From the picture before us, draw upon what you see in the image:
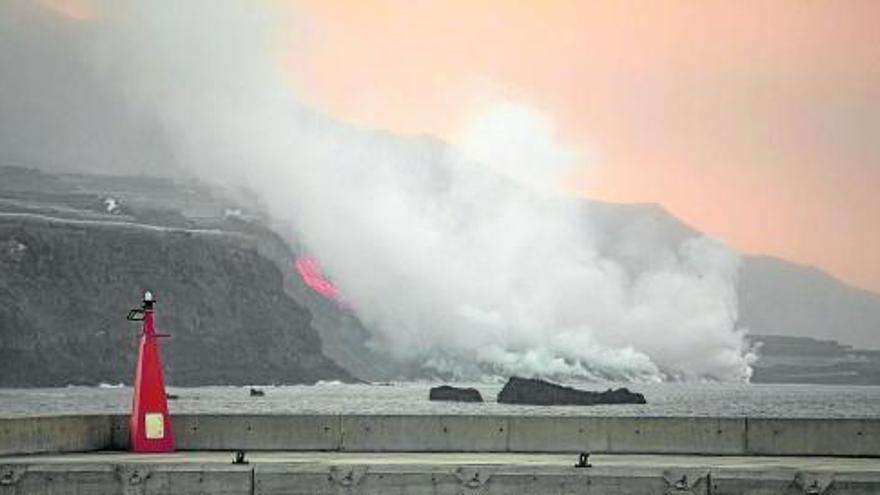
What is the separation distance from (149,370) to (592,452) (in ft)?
26.4

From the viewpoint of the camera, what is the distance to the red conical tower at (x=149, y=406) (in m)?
34.5

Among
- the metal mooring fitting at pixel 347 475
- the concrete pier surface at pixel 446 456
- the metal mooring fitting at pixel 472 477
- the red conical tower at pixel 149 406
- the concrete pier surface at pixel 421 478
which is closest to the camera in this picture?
the concrete pier surface at pixel 421 478

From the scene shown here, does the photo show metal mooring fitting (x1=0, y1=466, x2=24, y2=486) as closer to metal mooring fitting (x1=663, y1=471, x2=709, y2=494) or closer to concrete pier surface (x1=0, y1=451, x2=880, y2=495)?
concrete pier surface (x1=0, y1=451, x2=880, y2=495)

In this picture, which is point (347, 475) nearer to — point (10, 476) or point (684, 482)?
point (684, 482)

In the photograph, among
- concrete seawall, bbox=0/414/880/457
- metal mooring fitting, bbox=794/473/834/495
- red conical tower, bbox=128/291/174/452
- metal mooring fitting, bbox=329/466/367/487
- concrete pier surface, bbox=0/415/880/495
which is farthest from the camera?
red conical tower, bbox=128/291/174/452

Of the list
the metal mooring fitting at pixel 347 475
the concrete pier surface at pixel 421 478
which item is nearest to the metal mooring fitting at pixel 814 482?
the concrete pier surface at pixel 421 478

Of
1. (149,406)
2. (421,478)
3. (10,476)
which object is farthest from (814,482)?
(149,406)

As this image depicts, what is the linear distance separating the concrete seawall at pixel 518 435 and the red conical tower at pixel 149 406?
0.78 metres

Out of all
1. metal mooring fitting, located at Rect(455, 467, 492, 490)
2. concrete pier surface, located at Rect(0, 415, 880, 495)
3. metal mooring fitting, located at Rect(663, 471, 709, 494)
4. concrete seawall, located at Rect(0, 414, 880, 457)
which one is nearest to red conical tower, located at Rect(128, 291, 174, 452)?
concrete pier surface, located at Rect(0, 415, 880, 495)

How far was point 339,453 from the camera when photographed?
33.6 metres

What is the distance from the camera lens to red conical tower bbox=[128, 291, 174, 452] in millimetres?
34469

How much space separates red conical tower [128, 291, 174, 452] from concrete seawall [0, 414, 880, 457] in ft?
2.55

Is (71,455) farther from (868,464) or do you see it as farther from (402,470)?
(868,464)

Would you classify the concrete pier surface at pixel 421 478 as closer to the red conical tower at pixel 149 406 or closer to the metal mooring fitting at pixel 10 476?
the metal mooring fitting at pixel 10 476
